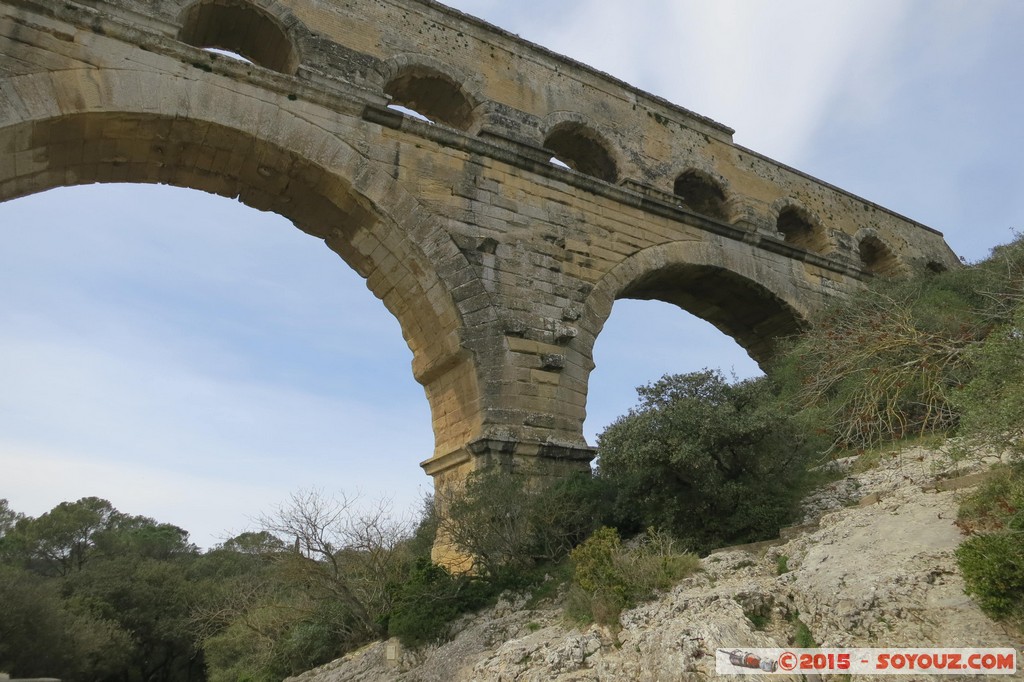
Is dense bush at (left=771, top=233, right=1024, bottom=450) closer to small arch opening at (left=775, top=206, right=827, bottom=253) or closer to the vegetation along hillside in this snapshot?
the vegetation along hillside

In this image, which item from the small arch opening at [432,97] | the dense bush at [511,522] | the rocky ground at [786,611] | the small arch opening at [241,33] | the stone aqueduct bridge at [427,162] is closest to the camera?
the rocky ground at [786,611]

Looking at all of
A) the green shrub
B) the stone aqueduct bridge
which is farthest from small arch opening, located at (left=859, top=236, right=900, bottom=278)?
the green shrub

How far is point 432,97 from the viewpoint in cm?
955

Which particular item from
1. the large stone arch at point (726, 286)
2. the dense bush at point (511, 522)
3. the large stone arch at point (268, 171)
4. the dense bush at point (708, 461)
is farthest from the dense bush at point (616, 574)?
the large stone arch at point (726, 286)

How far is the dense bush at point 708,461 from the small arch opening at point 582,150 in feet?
17.0

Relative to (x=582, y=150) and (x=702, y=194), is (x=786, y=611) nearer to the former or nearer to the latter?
(x=582, y=150)

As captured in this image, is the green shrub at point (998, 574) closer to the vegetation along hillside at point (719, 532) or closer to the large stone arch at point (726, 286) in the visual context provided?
the vegetation along hillside at point (719, 532)

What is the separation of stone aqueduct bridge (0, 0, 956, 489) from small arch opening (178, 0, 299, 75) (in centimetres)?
3

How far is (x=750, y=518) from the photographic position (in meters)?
5.55

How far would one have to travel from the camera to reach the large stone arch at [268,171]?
6391mm

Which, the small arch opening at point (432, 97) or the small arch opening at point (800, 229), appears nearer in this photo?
the small arch opening at point (432, 97)

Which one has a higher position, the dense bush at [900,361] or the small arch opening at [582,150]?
the small arch opening at [582,150]

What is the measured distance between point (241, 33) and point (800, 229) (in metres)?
9.55

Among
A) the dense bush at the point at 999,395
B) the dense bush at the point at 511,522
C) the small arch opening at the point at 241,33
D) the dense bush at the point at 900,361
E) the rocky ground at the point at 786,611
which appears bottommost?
the rocky ground at the point at 786,611
